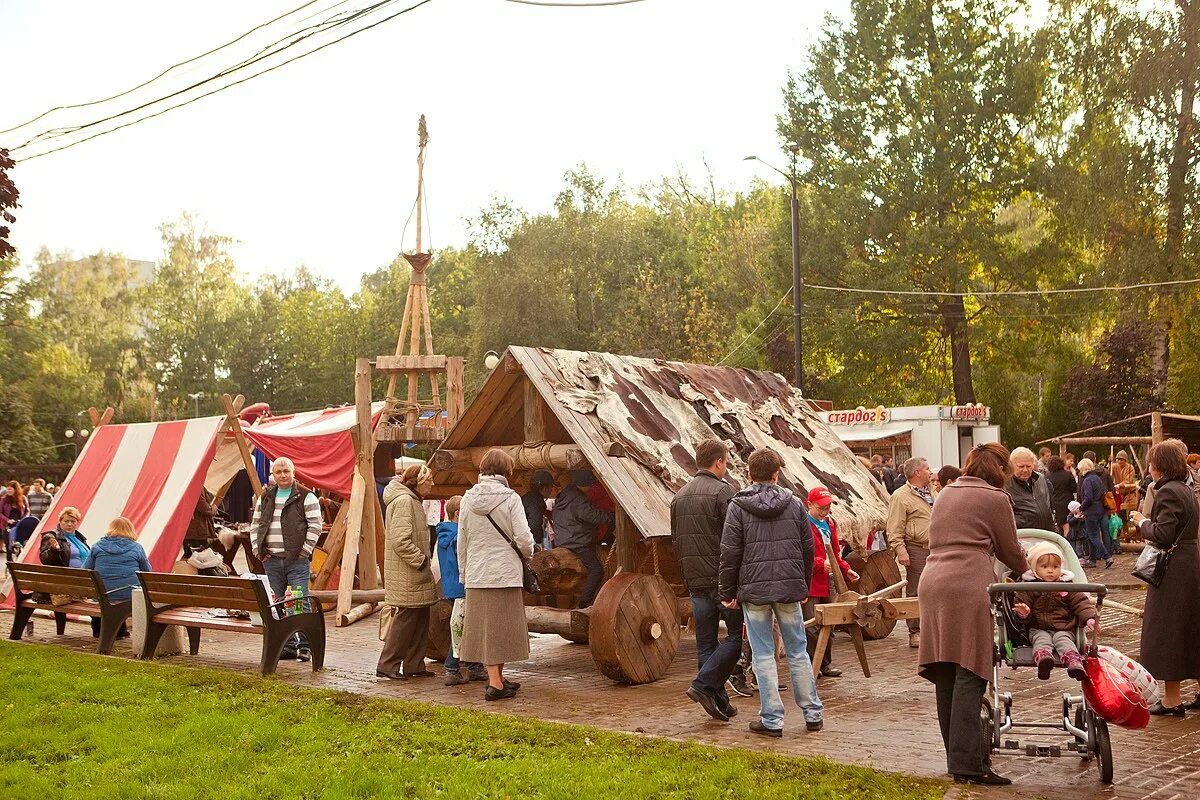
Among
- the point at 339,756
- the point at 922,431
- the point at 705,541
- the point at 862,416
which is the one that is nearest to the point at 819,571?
the point at 705,541

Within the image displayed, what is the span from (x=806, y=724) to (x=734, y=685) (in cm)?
144

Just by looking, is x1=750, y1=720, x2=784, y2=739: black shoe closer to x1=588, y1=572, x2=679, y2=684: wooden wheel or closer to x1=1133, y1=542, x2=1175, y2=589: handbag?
x1=588, y1=572, x2=679, y2=684: wooden wheel

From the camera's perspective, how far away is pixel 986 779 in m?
5.97

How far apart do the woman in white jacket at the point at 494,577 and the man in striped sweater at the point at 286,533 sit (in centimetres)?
267

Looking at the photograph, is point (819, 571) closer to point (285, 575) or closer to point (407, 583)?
point (407, 583)

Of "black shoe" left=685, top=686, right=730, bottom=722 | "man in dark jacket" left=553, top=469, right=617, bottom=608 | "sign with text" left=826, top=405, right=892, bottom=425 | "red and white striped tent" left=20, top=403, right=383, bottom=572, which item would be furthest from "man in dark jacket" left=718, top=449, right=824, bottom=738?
"sign with text" left=826, top=405, right=892, bottom=425

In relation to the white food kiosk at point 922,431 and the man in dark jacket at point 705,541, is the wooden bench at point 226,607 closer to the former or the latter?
the man in dark jacket at point 705,541

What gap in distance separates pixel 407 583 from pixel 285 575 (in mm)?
1958

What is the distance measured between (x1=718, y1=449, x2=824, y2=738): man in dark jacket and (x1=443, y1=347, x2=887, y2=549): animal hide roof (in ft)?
6.33

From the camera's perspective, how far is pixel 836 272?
126 ft

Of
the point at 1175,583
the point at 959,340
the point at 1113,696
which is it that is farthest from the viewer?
the point at 959,340

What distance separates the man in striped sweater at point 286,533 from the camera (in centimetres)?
1116

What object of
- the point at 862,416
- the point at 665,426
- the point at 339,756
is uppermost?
the point at 862,416

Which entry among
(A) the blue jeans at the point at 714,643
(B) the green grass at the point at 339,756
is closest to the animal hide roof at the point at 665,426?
(A) the blue jeans at the point at 714,643
